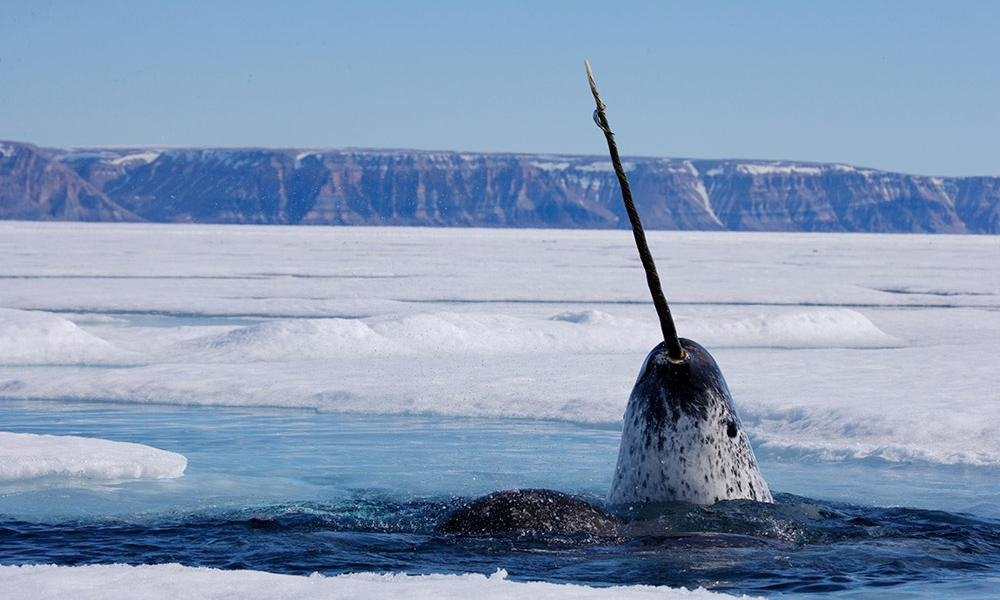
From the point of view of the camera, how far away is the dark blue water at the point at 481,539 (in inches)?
203

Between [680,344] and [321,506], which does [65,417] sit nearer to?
[321,506]

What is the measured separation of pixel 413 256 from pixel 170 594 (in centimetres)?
4483

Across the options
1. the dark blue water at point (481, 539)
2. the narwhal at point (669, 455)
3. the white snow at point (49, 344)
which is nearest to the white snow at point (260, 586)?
the dark blue water at point (481, 539)

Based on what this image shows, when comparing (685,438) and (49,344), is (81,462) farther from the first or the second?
(49,344)

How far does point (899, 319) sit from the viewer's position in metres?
20.7

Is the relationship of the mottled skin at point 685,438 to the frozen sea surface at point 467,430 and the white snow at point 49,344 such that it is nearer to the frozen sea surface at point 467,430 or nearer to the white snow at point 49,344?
the frozen sea surface at point 467,430

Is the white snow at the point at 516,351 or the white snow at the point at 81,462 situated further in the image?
the white snow at the point at 516,351

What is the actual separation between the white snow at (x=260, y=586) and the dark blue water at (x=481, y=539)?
1.41 ft

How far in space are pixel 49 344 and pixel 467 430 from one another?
6.35 m

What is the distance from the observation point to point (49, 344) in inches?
558

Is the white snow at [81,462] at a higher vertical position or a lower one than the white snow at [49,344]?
lower

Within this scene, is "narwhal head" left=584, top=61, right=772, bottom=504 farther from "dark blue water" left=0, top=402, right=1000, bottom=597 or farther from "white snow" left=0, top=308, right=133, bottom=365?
"white snow" left=0, top=308, right=133, bottom=365

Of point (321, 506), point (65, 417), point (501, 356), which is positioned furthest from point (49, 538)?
point (501, 356)

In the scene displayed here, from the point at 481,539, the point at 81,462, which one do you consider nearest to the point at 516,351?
the point at 81,462
